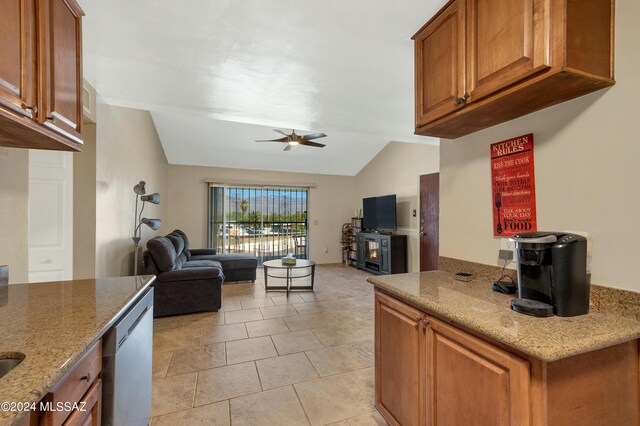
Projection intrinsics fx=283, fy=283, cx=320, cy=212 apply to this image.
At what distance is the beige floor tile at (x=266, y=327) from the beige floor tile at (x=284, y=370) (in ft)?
1.80

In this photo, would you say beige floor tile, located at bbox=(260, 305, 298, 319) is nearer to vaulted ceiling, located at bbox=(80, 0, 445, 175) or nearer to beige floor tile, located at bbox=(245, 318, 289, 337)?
beige floor tile, located at bbox=(245, 318, 289, 337)

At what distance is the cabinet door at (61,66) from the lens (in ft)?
4.00

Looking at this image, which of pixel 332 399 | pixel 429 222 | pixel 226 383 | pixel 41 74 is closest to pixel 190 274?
pixel 226 383

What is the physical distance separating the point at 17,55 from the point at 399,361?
216 centimetres

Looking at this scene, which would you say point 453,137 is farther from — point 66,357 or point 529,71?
point 66,357

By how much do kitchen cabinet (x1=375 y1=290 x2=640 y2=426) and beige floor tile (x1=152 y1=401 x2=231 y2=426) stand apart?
116 centimetres

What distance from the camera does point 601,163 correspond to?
1.17m

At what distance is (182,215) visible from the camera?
6.33m

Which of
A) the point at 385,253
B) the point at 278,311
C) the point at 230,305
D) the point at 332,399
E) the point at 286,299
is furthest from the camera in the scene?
the point at 385,253

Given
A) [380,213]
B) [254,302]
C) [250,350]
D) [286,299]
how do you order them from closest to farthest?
[250,350] → [254,302] → [286,299] → [380,213]

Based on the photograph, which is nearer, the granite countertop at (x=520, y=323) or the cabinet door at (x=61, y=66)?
the granite countertop at (x=520, y=323)

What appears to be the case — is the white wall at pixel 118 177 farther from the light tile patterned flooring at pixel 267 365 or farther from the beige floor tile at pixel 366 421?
the beige floor tile at pixel 366 421

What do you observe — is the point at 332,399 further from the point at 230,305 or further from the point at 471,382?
the point at 230,305

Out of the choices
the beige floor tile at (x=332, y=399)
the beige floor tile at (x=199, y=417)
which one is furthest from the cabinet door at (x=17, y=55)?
the beige floor tile at (x=332, y=399)
